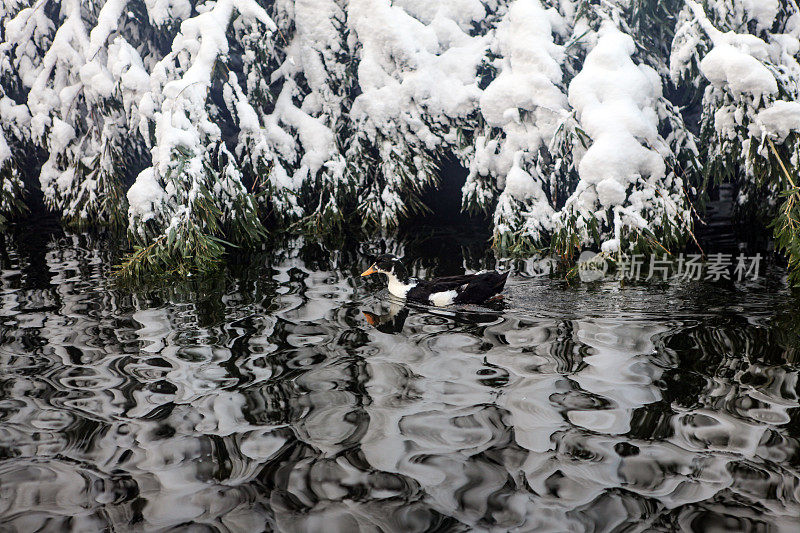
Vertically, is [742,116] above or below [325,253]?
above

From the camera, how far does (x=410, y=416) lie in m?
3.00

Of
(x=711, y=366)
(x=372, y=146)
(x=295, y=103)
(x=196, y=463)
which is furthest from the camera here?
(x=295, y=103)

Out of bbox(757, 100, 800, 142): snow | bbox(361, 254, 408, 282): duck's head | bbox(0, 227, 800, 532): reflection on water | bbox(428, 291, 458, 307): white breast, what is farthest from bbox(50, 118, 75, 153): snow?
bbox(757, 100, 800, 142): snow

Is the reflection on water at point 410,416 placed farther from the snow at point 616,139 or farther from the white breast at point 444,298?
the snow at point 616,139

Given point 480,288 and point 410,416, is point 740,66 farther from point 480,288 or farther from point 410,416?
point 410,416

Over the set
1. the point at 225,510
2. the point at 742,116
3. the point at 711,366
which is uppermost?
the point at 742,116

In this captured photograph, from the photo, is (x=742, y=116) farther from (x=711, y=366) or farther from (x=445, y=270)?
(x=445, y=270)

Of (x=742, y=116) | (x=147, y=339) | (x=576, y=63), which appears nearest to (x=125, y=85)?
(x=147, y=339)

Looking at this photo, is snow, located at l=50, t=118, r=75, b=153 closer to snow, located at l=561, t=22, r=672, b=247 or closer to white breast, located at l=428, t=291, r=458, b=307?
white breast, located at l=428, t=291, r=458, b=307

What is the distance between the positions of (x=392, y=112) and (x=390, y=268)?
8.97 feet

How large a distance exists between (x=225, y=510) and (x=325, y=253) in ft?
17.7

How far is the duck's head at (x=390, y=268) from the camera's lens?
559 centimetres

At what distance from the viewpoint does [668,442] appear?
2625 mm

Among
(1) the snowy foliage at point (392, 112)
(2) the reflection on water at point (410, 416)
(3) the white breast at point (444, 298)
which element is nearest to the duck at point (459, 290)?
(3) the white breast at point (444, 298)
